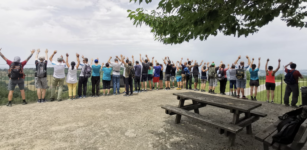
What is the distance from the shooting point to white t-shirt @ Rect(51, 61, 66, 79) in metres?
7.95

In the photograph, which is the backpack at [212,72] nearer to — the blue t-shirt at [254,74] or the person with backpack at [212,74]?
the person with backpack at [212,74]

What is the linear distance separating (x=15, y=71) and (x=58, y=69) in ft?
5.40

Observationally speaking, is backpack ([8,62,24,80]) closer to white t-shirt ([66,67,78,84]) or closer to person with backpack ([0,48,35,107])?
person with backpack ([0,48,35,107])

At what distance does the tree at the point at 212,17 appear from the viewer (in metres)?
2.56

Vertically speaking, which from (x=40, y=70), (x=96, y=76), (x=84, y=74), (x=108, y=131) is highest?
(x=40, y=70)

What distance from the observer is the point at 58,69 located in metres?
8.03

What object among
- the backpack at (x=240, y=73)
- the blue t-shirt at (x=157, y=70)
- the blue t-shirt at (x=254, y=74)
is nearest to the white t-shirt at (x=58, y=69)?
the blue t-shirt at (x=157, y=70)

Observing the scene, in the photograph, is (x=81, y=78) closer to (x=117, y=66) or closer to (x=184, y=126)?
(x=117, y=66)

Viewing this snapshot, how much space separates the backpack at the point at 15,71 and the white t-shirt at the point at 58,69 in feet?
4.23

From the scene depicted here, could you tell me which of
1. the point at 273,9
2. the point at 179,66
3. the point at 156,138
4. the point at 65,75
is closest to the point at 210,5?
the point at 273,9

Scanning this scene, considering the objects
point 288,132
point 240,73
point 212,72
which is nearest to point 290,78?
point 240,73

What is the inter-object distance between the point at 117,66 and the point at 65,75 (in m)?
2.81

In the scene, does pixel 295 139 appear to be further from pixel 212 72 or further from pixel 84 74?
pixel 84 74

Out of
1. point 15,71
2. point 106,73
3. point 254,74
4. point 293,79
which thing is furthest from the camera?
point 106,73
